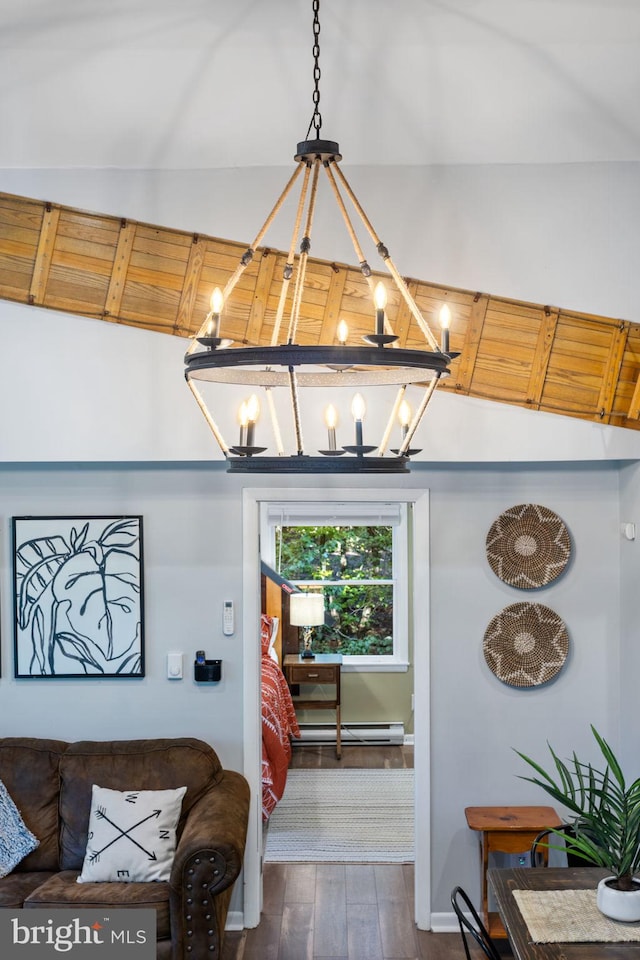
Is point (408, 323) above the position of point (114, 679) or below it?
above

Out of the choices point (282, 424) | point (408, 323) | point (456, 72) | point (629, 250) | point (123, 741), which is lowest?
point (123, 741)

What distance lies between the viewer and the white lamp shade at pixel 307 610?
7.39m

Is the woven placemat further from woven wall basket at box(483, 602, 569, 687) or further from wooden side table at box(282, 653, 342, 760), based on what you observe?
wooden side table at box(282, 653, 342, 760)

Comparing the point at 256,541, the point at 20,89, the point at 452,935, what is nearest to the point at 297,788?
the point at 452,935

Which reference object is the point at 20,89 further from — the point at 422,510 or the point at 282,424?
the point at 422,510

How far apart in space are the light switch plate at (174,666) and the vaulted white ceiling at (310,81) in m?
2.30

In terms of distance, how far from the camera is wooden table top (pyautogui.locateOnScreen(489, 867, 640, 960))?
8.06ft

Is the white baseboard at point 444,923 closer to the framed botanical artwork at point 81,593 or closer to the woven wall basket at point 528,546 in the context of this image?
the woven wall basket at point 528,546

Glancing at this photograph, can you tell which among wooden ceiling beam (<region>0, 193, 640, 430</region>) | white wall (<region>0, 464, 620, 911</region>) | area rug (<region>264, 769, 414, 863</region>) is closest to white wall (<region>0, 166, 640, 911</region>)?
white wall (<region>0, 464, 620, 911</region>)

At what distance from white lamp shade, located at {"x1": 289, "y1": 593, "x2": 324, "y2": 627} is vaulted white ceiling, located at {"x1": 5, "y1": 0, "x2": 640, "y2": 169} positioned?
411 centimetres

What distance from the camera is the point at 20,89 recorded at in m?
3.66

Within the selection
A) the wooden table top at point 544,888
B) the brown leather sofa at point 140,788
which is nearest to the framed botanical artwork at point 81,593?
the brown leather sofa at point 140,788

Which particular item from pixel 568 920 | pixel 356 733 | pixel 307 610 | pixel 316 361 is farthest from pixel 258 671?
pixel 356 733

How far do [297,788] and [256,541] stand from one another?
2721 millimetres
